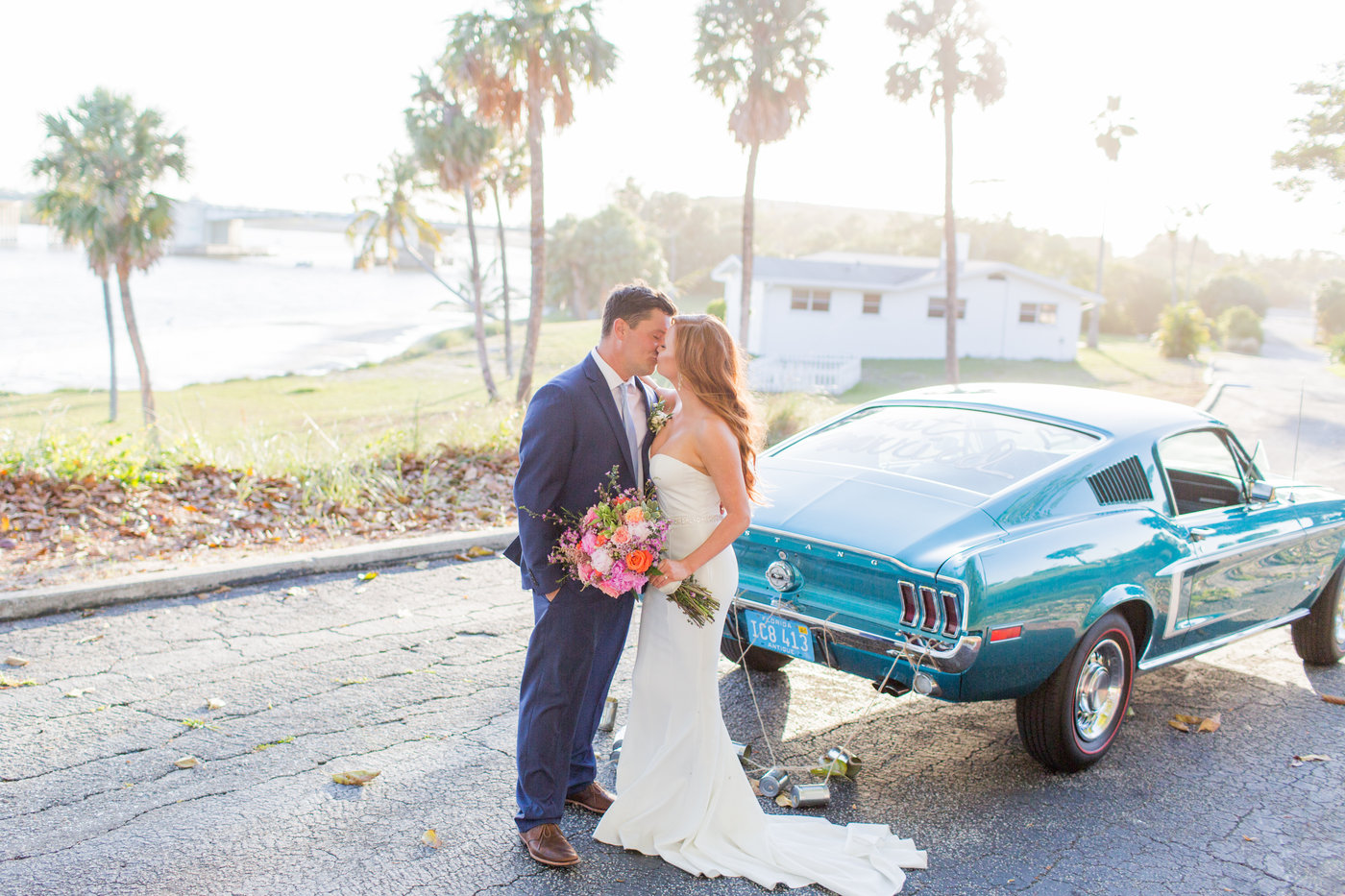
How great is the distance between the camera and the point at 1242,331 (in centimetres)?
5694

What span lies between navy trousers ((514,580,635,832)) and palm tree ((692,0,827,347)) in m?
23.9

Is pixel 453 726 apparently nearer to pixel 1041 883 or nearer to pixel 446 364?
pixel 1041 883

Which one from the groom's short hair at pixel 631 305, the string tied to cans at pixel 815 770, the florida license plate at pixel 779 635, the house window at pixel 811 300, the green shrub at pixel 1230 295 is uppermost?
the green shrub at pixel 1230 295

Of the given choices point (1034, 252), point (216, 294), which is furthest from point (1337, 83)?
point (216, 294)

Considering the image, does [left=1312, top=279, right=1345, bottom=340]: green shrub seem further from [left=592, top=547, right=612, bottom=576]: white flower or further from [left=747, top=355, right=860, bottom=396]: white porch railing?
[left=592, top=547, right=612, bottom=576]: white flower

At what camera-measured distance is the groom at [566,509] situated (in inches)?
128

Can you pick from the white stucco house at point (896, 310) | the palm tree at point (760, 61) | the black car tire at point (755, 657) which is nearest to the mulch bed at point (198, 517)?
the black car tire at point (755, 657)

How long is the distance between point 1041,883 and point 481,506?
20.8 feet

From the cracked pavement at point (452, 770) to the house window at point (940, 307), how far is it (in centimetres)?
3767

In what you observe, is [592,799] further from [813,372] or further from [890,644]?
[813,372]

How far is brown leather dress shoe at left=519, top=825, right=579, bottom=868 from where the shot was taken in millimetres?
3395

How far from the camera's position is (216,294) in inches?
3878

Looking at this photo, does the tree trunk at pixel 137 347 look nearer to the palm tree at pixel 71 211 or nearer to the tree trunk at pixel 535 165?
the palm tree at pixel 71 211

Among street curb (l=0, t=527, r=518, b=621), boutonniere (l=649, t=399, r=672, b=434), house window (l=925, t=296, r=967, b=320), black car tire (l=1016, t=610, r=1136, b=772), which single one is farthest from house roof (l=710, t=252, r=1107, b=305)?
boutonniere (l=649, t=399, r=672, b=434)
